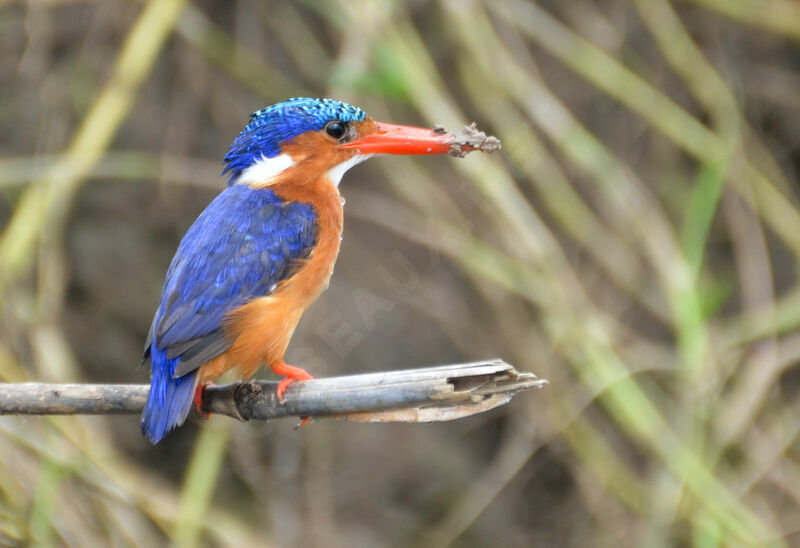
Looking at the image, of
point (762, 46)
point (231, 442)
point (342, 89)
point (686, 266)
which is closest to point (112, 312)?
point (231, 442)

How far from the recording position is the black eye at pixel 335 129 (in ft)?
8.29

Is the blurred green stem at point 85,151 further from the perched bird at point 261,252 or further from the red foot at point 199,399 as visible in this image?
the red foot at point 199,399

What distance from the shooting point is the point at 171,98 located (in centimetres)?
409

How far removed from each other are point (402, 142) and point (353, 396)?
866 millimetres

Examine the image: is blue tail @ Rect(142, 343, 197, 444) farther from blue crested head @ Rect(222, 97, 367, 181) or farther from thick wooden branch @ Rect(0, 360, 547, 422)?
blue crested head @ Rect(222, 97, 367, 181)

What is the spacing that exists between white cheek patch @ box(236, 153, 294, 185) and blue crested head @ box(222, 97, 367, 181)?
0.5 inches

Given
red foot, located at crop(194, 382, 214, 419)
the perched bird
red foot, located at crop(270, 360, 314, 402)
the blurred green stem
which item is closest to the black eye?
the perched bird

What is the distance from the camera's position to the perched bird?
2.15m

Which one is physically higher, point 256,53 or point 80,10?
point 80,10

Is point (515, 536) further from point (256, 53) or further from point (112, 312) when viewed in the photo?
point (256, 53)

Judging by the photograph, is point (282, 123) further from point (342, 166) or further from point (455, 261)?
point (455, 261)

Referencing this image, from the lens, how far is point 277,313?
2277 millimetres

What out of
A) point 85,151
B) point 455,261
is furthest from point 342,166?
point 455,261

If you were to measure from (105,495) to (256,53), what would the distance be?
201 cm
